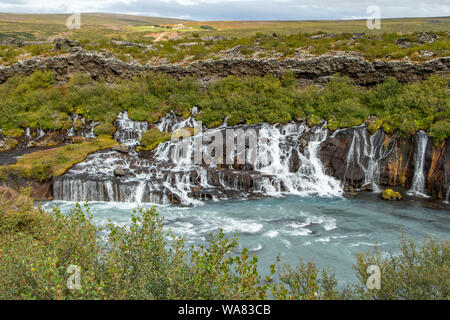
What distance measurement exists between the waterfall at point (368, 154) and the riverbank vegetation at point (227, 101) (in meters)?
1.21

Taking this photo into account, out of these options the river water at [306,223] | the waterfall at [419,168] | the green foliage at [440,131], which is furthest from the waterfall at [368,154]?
the green foliage at [440,131]

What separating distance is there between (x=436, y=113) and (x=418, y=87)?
3.72 m

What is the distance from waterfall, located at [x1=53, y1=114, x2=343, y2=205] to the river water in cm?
92

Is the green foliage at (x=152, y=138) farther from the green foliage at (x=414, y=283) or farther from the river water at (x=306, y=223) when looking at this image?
the green foliage at (x=414, y=283)

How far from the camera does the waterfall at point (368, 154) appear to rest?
22797mm

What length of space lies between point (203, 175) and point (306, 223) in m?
8.12

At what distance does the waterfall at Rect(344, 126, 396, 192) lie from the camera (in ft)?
74.8

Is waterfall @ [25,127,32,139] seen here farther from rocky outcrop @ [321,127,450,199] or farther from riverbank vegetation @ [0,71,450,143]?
rocky outcrop @ [321,127,450,199]

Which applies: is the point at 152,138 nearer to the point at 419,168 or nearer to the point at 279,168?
the point at 279,168

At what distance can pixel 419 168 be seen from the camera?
846 inches

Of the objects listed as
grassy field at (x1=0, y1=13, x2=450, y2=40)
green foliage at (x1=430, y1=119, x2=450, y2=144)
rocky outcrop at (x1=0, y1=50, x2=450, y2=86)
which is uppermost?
grassy field at (x1=0, y1=13, x2=450, y2=40)

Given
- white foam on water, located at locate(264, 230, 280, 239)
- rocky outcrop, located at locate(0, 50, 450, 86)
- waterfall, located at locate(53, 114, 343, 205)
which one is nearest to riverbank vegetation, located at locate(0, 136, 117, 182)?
waterfall, located at locate(53, 114, 343, 205)

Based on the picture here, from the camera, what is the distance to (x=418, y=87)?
995 inches
